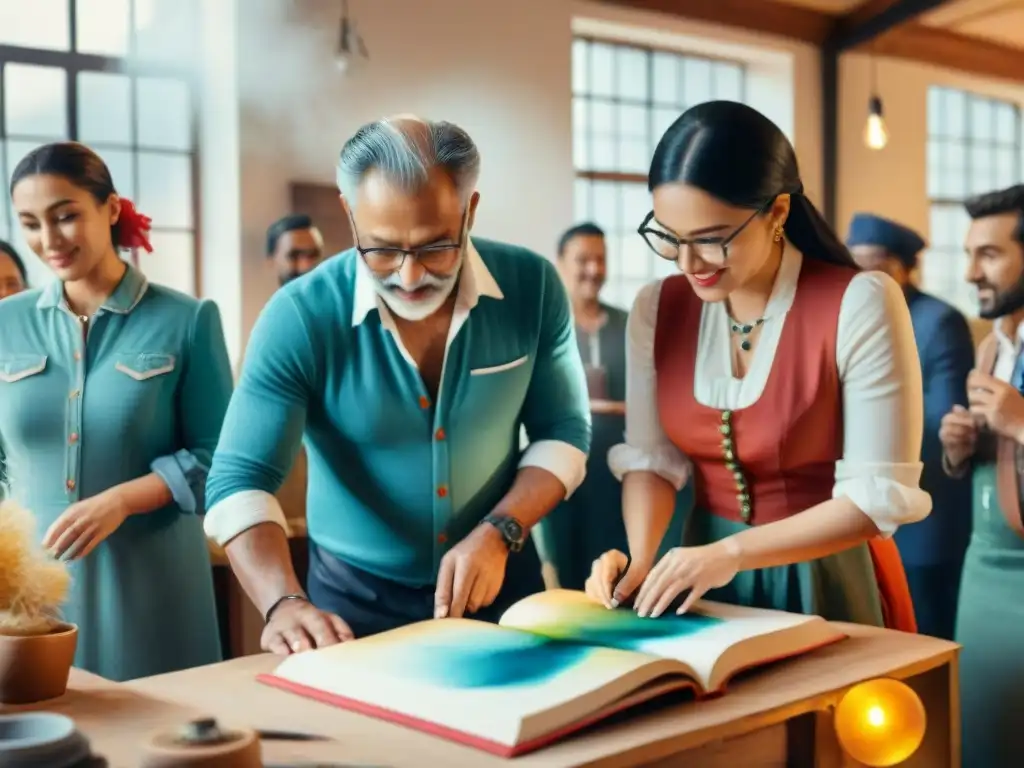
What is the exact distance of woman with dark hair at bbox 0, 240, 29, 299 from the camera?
304 cm

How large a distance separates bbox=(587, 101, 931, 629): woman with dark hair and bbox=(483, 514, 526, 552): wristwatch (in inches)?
6.2

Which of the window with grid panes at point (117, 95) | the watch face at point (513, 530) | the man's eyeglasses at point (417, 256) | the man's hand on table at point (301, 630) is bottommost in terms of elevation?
the man's hand on table at point (301, 630)

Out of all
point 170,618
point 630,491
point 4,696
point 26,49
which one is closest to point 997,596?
point 630,491

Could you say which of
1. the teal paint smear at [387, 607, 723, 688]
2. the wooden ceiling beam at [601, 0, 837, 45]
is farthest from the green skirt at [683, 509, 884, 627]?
the wooden ceiling beam at [601, 0, 837, 45]

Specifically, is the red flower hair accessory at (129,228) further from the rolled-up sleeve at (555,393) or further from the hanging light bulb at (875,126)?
the hanging light bulb at (875,126)

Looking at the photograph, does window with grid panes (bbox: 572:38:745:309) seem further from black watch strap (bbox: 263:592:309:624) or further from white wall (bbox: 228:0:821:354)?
black watch strap (bbox: 263:592:309:624)

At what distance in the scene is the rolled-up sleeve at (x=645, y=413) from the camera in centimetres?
178

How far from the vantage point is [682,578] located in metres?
1.45

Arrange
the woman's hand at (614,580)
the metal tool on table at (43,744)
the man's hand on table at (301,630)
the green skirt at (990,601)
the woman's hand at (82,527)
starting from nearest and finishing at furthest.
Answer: the metal tool on table at (43,744) → the man's hand on table at (301,630) → the woman's hand at (614,580) → the woman's hand at (82,527) → the green skirt at (990,601)

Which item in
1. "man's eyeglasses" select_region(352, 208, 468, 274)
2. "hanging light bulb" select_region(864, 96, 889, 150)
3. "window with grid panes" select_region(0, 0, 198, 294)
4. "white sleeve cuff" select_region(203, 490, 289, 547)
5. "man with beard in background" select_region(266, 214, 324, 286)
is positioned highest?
"hanging light bulb" select_region(864, 96, 889, 150)

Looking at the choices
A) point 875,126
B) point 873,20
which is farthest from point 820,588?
point 873,20

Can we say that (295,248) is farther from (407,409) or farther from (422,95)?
(407,409)

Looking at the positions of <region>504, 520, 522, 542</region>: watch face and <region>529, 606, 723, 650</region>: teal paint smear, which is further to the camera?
<region>504, 520, 522, 542</region>: watch face

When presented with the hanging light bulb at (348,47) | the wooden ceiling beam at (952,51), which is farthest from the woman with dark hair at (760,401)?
the wooden ceiling beam at (952,51)
